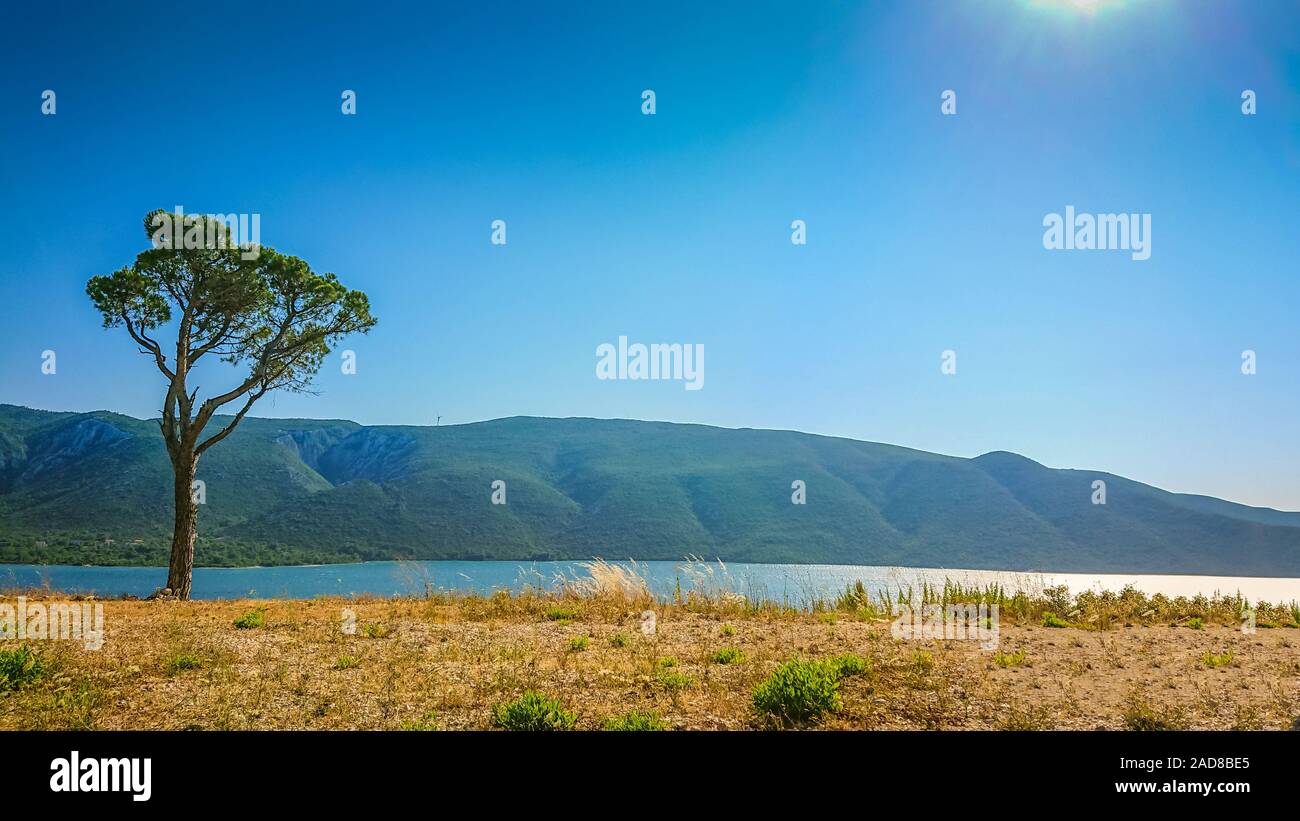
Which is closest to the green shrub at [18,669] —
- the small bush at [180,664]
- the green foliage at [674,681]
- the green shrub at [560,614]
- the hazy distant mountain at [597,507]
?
the small bush at [180,664]

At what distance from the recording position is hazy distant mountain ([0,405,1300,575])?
103m

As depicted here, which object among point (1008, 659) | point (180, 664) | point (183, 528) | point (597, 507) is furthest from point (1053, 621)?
point (597, 507)

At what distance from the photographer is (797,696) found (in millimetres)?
6621

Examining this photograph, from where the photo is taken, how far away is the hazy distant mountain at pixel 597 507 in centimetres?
10262

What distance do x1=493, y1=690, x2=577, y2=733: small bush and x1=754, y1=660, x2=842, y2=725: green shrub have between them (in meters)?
1.82

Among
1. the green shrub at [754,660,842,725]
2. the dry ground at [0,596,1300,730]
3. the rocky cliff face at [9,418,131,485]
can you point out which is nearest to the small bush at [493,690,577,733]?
the dry ground at [0,596,1300,730]

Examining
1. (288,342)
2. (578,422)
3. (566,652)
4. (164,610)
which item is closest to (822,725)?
(566,652)

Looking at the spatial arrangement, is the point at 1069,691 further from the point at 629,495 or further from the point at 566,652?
the point at 629,495

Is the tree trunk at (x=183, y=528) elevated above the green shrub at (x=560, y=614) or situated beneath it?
elevated above

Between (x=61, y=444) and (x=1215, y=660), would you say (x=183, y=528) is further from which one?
(x=61, y=444)

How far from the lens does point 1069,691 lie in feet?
24.5

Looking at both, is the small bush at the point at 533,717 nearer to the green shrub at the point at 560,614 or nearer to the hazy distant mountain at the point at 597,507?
the green shrub at the point at 560,614

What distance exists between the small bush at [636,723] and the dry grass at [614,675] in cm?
17
